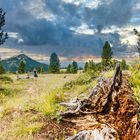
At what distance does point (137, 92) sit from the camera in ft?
38.4

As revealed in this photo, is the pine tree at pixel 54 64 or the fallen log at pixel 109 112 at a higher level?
the pine tree at pixel 54 64

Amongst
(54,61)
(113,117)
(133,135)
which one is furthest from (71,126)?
(54,61)

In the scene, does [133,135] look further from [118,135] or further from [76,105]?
[76,105]

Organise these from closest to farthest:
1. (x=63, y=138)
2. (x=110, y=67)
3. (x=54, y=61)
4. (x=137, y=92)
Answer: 1. (x=63, y=138)
2. (x=137, y=92)
3. (x=110, y=67)
4. (x=54, y=61)

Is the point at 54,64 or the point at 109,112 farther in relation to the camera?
the point at 54,64

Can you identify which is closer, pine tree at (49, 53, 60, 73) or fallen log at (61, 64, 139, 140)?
fallen log at (61, 64, 139, 140)

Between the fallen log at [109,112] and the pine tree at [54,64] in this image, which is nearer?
the fallen log at [109,112]

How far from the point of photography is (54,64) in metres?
108

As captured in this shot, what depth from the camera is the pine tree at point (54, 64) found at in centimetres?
10301

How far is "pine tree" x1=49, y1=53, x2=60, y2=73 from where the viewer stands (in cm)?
10301

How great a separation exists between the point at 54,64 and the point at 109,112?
96.9 m

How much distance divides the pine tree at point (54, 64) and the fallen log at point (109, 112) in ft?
296

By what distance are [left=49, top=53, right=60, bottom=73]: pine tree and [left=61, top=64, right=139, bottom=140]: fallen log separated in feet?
296

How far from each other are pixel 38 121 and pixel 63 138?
1.82 meters
